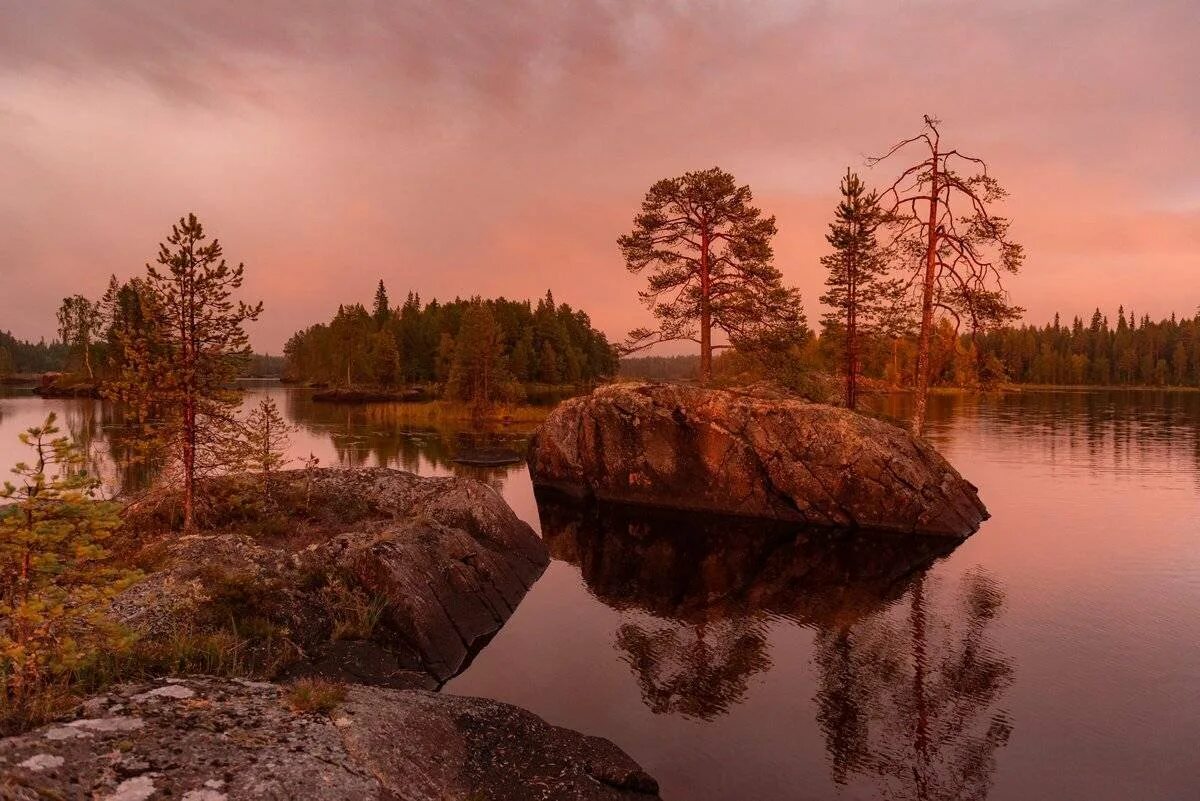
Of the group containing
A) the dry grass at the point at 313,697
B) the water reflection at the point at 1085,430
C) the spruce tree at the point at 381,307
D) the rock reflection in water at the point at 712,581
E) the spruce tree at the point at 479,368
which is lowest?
the rock reflection in water at the point at 712,581

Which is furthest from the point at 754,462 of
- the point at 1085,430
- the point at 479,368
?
the point at 479,368

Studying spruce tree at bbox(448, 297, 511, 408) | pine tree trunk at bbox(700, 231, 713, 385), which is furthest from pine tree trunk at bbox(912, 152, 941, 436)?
spruce tree at bbox(448, 297, 511, 408)

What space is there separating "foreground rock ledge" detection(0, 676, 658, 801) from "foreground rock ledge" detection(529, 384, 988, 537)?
62.2 feet

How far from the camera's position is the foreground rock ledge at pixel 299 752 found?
5.64 metres

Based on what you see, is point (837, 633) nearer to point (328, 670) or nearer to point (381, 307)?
point (328, 670)

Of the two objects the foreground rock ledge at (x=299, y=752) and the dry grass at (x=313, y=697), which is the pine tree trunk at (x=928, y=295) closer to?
the foreground rock ledge at (x=299, y=752)

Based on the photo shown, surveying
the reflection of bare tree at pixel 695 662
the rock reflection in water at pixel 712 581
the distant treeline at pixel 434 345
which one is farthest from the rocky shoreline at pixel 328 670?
the distant treeline at pixel 434 345

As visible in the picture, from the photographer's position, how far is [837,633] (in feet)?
50.0

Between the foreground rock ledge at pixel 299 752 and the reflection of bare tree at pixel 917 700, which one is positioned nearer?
the foreground rock ledge at pixel 299 752

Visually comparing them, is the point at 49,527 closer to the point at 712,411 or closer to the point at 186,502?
the point at 186,502

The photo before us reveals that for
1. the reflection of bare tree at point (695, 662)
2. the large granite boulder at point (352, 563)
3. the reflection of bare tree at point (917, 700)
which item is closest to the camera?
the reflection of bare tree at point (917, 700)

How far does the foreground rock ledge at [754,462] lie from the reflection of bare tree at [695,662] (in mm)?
11609

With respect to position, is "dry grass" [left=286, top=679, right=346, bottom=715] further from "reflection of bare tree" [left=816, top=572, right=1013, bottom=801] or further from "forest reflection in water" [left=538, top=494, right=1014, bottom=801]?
"reflection of bare tree" [left=816, top=572, right=1013, bottom=801]

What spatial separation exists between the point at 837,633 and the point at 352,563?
36.8 feet
